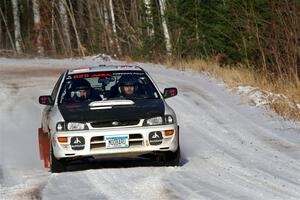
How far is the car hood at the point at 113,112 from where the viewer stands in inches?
399

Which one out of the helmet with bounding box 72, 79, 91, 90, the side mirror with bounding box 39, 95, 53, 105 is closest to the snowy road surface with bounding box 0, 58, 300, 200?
the side mirror with bounding box 39, 95, 53, 105

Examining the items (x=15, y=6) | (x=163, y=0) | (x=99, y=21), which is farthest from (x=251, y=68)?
(x=15, y=6)

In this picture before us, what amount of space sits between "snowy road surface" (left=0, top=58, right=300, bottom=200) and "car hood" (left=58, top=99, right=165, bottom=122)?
66cm

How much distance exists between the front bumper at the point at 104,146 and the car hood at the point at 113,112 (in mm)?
161

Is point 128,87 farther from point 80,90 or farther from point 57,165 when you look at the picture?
point 57,165

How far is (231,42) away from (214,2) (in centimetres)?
340

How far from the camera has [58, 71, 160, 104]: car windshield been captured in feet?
36.9

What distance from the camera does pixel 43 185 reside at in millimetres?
9289

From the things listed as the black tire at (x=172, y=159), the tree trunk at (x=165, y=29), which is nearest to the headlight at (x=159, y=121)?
the black tire at (x=172, y=159)

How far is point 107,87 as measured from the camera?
454 inches

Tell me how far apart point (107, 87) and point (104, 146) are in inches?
66.6

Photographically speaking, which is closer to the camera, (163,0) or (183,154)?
(183,154)

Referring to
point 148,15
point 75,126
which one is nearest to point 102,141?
point 75,126

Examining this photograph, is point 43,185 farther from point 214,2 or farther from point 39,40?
point 39,40
